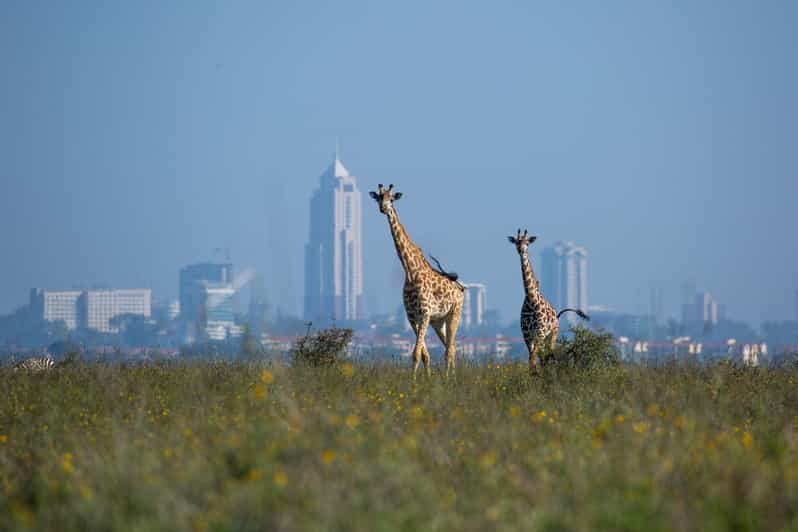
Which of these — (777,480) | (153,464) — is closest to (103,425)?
(153,464)

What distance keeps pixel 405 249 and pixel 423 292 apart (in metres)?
0.86

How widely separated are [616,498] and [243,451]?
9.07 feet

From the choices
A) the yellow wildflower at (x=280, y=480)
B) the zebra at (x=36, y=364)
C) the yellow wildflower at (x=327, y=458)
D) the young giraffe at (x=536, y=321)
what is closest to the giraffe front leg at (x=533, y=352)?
the young giraffe at (x=536, y=321)

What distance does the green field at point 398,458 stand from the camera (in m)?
7.34

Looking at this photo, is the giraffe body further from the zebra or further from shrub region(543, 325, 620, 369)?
the zebra

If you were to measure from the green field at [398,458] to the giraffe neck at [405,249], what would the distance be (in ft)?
10.3

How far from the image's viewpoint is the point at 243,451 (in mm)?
8305

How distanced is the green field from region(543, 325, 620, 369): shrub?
1687 mm

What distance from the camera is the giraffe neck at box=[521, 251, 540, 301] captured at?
17.3 metres

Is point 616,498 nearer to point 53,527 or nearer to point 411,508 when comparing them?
point 411,508

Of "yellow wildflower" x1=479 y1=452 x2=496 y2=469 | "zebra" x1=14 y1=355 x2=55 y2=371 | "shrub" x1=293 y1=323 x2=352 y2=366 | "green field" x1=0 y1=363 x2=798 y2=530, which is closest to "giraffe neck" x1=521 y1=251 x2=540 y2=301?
"green field" x1=0 y1=363 x2=798 y2=530

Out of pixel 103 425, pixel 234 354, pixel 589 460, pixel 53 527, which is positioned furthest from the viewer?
pixel 234 354

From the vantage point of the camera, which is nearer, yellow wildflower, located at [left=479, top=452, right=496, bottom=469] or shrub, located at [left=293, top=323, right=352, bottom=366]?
yellow wildflower, located at [left=479, top=452, right=496, bottom=469]

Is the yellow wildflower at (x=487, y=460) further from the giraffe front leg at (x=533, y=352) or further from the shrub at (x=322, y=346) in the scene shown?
the shrub at (x=322, y=346)
